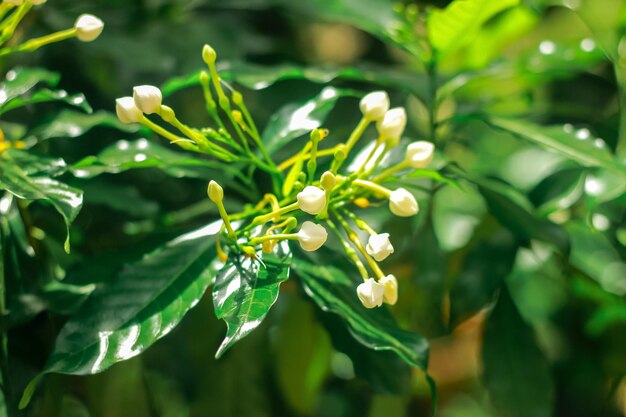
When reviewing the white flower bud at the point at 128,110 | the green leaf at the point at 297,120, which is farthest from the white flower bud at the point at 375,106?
the white flower bud at the point at 128,110

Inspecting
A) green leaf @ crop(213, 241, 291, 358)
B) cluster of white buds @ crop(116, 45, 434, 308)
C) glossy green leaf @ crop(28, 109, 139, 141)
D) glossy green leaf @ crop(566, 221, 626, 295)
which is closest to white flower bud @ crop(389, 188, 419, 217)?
cluster of white buds @ crop(116, 45, 434, 308)

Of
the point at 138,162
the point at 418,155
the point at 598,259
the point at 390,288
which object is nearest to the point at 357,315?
the point at 390,288

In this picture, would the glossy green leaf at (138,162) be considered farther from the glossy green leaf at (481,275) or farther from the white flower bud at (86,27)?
the glossy green leaf at (481,275)

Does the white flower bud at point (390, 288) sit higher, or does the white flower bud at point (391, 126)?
the white flower bud at point (391, 126)

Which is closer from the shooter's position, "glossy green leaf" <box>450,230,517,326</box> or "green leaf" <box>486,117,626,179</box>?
"green leaf" <box>486,117,626,179</box>

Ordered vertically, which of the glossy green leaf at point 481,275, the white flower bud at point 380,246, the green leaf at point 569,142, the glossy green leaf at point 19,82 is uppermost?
the glossy green leaf at point 19,82

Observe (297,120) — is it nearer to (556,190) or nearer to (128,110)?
(128,110)

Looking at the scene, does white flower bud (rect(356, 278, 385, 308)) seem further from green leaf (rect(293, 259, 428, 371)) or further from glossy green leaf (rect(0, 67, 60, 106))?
glossy green leaf (rect(0, 67, 60, 106))

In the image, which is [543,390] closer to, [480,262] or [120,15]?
[480,262]
